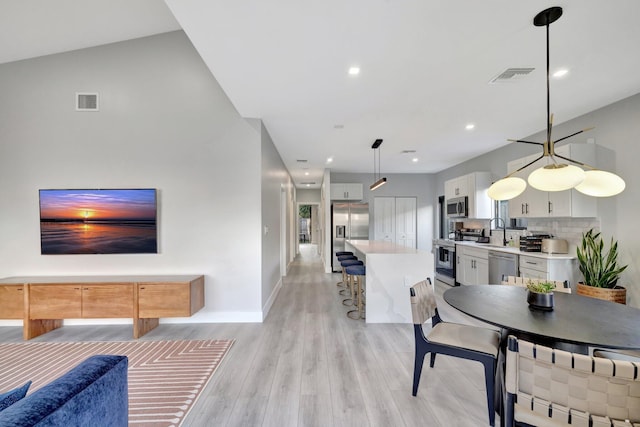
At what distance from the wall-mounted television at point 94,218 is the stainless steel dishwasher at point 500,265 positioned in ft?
17.0

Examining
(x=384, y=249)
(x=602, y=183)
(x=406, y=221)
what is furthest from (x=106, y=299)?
(x=406, y=221)

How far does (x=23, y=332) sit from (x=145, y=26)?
157 inches

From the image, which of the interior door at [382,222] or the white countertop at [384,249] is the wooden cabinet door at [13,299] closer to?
the white countertop at [384,249]

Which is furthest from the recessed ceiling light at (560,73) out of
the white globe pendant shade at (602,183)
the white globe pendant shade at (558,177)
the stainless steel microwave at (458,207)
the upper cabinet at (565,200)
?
the stainless steel microwave at (458,207)

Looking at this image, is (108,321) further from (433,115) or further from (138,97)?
(433,115)

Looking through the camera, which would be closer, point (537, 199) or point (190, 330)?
point (190, 330)

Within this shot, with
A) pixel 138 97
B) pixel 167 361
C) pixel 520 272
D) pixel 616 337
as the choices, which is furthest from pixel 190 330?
pixel 520 272

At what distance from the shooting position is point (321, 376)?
2.38 metres

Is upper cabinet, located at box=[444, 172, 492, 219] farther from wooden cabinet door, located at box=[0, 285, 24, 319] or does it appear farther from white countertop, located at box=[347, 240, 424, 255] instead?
wooden cabinet door, located at box=[0, 285, 24, 319]

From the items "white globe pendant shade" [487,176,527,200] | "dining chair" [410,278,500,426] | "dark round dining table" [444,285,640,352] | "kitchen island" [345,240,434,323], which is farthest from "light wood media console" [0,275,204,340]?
"white globe pendant shade" [487,176,527,200]

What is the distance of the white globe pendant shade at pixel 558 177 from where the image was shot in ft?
5.55

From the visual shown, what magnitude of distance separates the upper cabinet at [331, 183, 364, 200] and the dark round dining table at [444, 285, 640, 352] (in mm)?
5584

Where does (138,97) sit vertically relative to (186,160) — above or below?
above

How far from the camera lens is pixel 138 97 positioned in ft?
11.9
